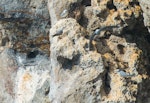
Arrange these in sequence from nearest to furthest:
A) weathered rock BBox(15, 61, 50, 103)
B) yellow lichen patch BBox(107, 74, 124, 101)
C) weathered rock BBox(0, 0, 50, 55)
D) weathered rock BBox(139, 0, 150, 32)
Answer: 1. yellow lichen patch BBox(107, 74, 124, 101)
2. weathered rock BBox(139, 0, 150, 32)
3. weathered rock BBox(15, 61, 50, 103)
4. weathered rock BBox(0, 0, 50, 55)

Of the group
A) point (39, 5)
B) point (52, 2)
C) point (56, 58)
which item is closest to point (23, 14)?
point (39, 5)

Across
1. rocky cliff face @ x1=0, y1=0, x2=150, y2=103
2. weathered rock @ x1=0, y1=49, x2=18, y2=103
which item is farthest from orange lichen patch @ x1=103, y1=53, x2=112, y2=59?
weathered rock @ x1=0, y1=49, x2=18, y2=103

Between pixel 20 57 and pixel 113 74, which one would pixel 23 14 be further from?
pixel 113 74

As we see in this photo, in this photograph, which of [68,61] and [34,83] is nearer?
[68,61]

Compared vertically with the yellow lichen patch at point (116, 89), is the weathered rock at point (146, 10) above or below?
above

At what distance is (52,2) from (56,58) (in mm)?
805

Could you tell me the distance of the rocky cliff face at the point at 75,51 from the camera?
435cm

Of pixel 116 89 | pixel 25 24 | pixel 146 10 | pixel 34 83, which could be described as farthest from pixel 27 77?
pixel 146 10

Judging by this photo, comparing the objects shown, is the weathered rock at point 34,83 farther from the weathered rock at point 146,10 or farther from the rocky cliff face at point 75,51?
the weathered rock at point 146,10

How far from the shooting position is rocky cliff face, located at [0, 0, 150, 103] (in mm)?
4348

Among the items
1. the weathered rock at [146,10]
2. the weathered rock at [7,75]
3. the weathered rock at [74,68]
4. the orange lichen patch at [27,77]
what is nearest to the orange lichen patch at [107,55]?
the weathered rock at [74,68]

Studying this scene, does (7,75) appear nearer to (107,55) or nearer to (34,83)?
(34,83)

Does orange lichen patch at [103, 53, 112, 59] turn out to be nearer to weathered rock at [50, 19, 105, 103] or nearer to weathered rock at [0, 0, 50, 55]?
weathered rock at [50, 19, 105, 103]

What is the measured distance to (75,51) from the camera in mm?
4371
